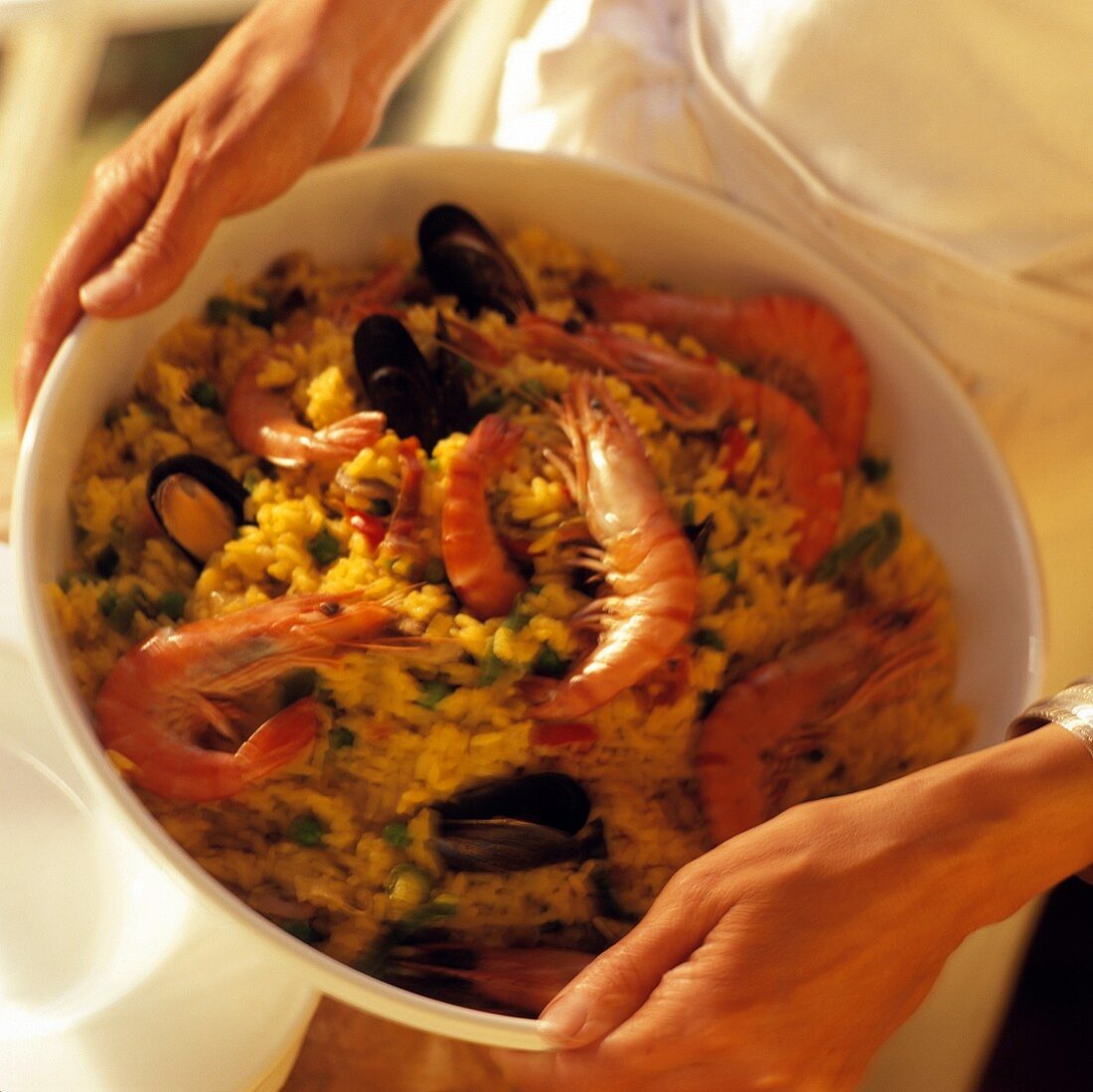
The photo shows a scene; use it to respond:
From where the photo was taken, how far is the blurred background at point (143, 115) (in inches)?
77.4

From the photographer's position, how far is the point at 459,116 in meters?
2.63

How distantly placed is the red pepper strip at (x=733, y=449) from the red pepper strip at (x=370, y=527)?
0.42 metres

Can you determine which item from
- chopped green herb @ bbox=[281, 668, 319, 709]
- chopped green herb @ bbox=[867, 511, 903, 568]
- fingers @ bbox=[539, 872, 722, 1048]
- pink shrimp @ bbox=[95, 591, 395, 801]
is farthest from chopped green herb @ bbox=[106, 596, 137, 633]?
chopped green herb @ bbox=[867, 511, 903, 568]

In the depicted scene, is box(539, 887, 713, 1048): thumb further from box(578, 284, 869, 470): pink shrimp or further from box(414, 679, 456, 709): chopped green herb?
box(578, 284, 869, 470): pink shrimp

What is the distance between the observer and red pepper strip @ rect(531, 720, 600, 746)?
1.14 m

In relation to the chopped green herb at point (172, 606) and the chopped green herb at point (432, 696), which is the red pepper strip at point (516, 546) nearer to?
the chopped green herb at point (432, 696)

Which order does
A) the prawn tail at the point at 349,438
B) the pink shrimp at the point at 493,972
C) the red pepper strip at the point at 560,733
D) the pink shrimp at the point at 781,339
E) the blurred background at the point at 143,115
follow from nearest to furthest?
the pink shrimp at the point at 493,972 → the red pepper strip at the point at 560,733 → the prawn tail at the point at 349,438 → the pink shrimp at the point at 781,339 → the blurred background at the point at 143,115

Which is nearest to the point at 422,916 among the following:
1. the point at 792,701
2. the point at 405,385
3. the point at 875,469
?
the point at 792,701

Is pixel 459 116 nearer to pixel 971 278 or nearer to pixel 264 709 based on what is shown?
pixel 971 278

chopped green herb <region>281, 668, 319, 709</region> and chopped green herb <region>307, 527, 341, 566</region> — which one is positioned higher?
chopped green herb <region>307, 527, 341, 566</region>

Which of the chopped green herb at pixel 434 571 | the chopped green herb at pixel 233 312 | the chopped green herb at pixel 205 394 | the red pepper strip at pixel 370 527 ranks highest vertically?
the chopped green herb at pixel 233 312

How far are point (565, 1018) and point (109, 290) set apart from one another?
86 centimetres

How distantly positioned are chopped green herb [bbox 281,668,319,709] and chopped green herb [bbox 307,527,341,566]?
0.12 metres

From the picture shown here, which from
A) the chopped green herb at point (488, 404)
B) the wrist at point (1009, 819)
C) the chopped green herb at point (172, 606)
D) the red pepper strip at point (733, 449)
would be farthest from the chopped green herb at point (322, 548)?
the wrist at point (1009, 819)
